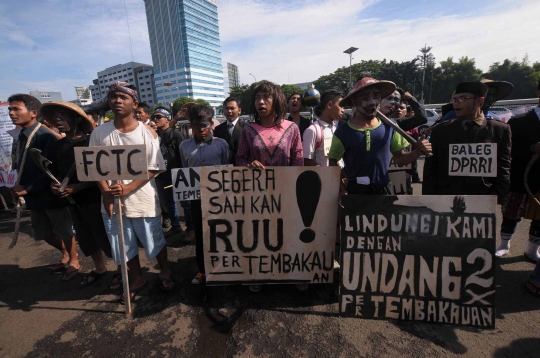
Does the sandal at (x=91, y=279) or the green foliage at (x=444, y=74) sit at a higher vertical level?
the green foliage at (x=444, y=74)

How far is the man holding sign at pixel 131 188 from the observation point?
2582 mm

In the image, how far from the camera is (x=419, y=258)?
7.55ft

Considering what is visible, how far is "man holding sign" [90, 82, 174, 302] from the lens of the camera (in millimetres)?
2582

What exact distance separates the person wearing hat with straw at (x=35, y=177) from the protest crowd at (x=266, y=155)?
0.04 ft

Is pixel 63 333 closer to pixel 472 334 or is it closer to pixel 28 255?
pixel 28 255

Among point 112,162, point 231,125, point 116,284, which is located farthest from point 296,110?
point 116,284

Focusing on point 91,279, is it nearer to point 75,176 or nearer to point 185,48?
point 75,176

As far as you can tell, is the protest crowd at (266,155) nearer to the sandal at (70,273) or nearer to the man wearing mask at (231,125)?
the sandal at (70,273)

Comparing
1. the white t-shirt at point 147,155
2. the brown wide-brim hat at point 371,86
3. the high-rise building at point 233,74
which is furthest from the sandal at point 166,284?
the high-rise building at point 233,74

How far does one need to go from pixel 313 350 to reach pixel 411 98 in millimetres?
2758

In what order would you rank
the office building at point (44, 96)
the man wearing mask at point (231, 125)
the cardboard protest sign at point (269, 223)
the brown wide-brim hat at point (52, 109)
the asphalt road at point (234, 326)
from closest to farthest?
the asphalt road at point (234, 326)
the cardboard protest sign at point (269, 223)
the brown wide-brim hat at point (52, 109)
the man wearing mask at point (231, 125)
the office building at point (44, 96)

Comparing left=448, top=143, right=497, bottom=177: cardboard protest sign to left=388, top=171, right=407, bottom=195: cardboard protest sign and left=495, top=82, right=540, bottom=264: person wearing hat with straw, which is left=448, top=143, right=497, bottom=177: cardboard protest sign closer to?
left=495, top=82, right=540, bottom=264: person wearing hat with straw

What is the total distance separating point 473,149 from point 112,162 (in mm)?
3339

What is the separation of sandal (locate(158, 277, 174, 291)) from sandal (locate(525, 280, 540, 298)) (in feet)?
12.1
